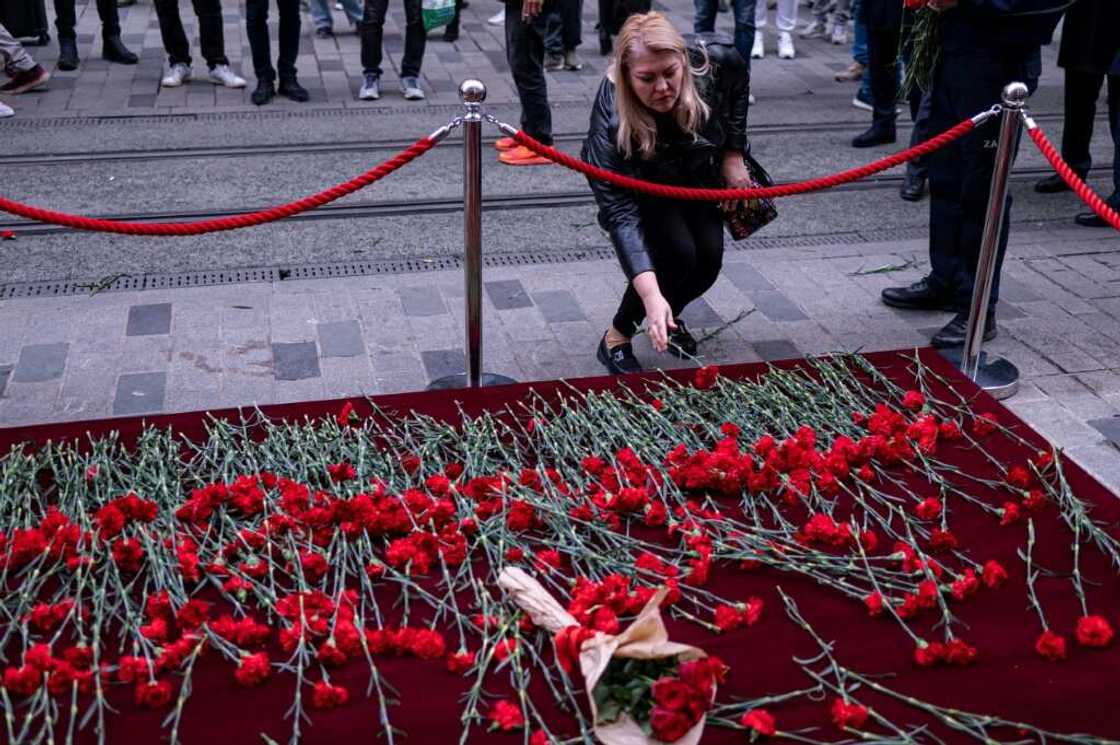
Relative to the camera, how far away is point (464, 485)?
3301 mm

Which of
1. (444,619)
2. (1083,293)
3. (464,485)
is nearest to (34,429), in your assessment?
(464,485)

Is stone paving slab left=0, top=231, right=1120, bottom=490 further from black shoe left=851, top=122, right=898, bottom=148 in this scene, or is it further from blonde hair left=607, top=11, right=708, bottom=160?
black shoe left=851, top=122, right=898, bottom=148

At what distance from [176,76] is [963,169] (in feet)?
18.9

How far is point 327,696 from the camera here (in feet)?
8.11

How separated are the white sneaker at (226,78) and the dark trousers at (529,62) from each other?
101 inches

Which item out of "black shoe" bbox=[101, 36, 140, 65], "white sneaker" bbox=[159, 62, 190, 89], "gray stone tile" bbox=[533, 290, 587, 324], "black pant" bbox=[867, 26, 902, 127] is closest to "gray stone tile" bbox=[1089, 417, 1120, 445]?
"gray stone tile" bbox=[533, 290, 587, 324]

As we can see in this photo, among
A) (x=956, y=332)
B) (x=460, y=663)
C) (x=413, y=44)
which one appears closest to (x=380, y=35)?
(x=413, y=44)

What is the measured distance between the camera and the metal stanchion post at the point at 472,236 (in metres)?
3.87

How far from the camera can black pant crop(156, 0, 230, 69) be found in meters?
8.39

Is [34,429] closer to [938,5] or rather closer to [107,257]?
[107,257]

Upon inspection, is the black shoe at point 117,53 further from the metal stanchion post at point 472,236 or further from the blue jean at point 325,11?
the metal stanchion post at point 472,236

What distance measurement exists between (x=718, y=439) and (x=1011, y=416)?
0.92 meters

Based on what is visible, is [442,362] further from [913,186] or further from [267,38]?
[267,38]

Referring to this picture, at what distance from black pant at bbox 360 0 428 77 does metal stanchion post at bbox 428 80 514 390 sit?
4234 millimetres
